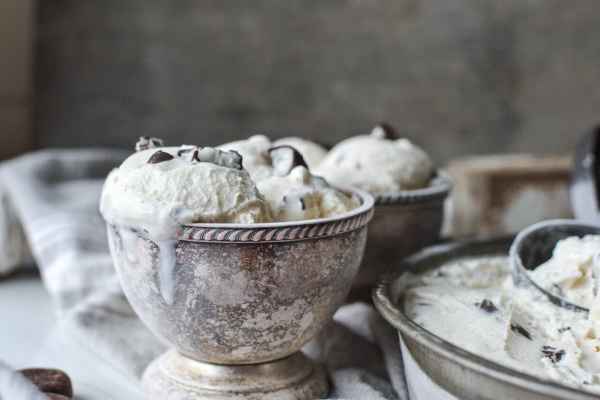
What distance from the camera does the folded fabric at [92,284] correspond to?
1067 mm

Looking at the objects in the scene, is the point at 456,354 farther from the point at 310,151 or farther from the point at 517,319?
the point at 310,151

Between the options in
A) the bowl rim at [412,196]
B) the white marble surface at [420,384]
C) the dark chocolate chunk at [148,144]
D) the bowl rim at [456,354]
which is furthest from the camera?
the bowl rim at [412,196]

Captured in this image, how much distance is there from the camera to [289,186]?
3.03 feet

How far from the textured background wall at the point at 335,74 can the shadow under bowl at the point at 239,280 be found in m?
2.71

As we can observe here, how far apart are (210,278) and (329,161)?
1.97 ft

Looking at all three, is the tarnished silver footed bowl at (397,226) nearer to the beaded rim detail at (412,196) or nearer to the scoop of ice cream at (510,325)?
the beaded rim detail at (412,196)

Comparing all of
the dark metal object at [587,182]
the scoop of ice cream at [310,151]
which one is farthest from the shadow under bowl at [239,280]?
the dark metal object at [587,182]

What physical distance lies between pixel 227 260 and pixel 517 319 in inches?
A: 18.0

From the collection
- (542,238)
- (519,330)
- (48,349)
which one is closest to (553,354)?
(519,330)

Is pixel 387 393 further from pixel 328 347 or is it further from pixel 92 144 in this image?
pixel 92 144

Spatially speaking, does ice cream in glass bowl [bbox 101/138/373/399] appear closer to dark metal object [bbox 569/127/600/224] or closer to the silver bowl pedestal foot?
the silver bowl pedestal foot

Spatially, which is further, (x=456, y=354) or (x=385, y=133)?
(x=385, y=133)

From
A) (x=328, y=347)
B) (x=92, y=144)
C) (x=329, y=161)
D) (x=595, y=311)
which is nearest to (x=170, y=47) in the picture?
(x=92, y=144)

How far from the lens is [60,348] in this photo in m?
1.22
